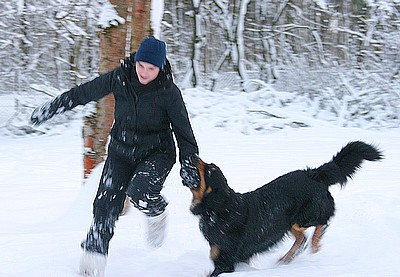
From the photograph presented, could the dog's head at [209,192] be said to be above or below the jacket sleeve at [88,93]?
below

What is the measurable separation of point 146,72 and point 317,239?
1.83 meters

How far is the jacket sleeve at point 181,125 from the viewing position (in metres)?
3.28

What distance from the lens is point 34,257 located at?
138 inches

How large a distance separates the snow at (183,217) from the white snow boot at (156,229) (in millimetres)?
116

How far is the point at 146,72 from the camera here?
10.4 ft

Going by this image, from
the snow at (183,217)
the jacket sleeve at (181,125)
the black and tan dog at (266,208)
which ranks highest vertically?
the jacket sleeve at (181,125)

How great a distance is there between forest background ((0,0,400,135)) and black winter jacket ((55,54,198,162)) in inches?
296

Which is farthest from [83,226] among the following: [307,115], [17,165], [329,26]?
[329,26]

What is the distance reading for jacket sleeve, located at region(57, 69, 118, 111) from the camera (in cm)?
338

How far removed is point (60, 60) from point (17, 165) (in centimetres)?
528

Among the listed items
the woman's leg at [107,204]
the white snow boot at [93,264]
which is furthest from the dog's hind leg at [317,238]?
the white snow boot at [93,264]

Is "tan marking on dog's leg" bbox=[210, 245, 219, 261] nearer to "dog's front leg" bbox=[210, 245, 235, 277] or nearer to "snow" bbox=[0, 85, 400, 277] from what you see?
"dog's front leg" bbox=[210, 245, 235, 277]

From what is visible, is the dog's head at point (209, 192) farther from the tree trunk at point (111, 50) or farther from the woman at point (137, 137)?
the tree trunk at point (111, 50)

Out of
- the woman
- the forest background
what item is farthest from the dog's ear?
the forest background
